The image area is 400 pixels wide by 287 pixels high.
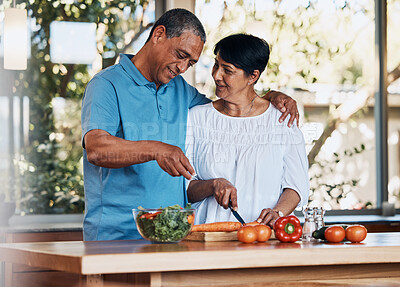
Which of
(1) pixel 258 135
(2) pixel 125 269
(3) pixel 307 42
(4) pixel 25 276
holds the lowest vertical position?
(4) pixel 25 276

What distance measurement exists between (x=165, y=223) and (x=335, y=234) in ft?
1.78

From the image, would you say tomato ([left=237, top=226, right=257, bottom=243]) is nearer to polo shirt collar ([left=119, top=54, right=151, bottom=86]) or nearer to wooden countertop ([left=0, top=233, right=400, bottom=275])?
wooden countertop ([left=0, top=233, right=400, bottom=275])

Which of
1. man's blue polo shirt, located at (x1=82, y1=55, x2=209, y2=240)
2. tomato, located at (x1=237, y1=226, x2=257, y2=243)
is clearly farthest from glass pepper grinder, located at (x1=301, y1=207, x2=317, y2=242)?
man's blue polo shirt, located at (x1=82, y1=55, x2=209, y2=240)

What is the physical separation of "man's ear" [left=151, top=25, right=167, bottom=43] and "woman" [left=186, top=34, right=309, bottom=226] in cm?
29

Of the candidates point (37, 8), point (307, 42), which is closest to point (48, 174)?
point (37, 8)

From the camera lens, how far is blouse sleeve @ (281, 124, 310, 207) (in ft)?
7.93

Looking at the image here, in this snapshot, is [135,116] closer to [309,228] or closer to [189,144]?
[189,144]

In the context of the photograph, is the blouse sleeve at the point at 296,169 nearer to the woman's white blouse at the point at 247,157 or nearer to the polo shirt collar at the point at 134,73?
the woman's white blouse at the point at 247,157

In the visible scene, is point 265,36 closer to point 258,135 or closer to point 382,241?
point 258,135

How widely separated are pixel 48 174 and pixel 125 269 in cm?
240

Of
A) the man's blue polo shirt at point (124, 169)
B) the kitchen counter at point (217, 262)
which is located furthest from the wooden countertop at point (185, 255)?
the man's blue polo shirt at point (124, 169)

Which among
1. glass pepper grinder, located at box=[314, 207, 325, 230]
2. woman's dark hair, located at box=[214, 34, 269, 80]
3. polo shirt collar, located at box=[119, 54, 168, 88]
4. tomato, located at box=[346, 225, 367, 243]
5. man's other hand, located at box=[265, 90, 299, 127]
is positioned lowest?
tomato, located at box=[346, 225, 367, 243]

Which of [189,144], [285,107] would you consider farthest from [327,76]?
[189,144]

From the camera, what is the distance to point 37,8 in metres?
3.84
